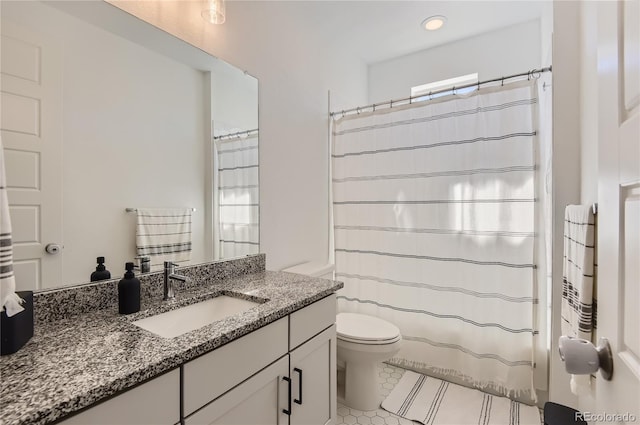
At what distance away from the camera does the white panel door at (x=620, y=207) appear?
19.8 inches

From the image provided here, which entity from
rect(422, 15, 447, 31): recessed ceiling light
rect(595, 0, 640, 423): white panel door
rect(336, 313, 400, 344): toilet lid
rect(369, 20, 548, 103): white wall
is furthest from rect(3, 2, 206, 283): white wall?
rect(369, 20, 548, 103): white wall

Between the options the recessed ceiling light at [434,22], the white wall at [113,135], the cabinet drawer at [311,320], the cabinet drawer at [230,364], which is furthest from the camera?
the recessed ceiling light at [434,22]

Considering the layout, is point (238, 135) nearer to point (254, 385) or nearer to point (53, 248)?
point (53, 248)

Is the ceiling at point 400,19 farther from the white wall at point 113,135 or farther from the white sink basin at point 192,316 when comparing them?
the white sink basin at point 192,316

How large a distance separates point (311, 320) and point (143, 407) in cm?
70

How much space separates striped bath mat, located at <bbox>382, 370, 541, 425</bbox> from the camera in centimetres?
172

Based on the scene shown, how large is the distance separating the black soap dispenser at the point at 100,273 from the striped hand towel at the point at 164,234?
0.44ft

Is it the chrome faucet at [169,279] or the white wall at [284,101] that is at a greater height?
the white wall at [284,101]

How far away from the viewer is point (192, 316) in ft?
3.97

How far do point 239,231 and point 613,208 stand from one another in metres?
1.52

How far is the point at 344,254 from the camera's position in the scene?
2.45 meters

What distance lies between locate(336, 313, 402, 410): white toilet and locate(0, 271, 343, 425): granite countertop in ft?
2.45

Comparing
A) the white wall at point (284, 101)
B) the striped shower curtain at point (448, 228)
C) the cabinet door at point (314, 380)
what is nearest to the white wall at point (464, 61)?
the white wall at point (284, 101)

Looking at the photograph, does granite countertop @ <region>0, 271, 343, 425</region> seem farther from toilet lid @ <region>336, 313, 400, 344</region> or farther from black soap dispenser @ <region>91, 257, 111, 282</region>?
toilet lid @ <region>336, 313, 400, 344</region>
